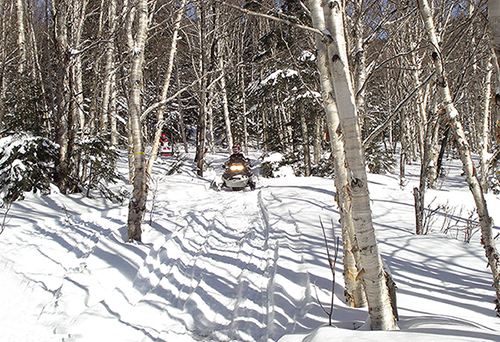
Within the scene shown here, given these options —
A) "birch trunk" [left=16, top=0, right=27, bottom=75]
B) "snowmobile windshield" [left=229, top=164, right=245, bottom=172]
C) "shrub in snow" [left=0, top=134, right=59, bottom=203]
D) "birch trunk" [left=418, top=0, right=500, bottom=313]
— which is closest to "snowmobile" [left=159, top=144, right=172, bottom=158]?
"snowmobile windshield" [left=229, top=164, right=245, bottom=172]

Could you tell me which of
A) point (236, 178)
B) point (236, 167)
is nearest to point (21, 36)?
point (236, 167)

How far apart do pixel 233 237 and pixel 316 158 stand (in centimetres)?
1143

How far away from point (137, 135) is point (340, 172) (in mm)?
4250

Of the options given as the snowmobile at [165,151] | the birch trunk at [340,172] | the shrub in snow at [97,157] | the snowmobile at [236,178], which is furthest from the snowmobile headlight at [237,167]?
the snowmobile at [165,151]

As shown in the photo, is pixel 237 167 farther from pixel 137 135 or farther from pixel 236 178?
pixel 137 135

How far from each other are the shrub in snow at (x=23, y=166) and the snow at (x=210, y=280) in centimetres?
32

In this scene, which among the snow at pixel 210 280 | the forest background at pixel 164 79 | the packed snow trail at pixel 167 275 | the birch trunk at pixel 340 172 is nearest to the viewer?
the birch trunk at pixel 340 172

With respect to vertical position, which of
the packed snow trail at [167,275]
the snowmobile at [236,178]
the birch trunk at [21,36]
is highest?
the birch trunk at [21,36]

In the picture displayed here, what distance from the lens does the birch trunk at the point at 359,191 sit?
2.27m

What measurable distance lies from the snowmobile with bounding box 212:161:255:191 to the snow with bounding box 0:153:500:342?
16.1ft

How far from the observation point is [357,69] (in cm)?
427

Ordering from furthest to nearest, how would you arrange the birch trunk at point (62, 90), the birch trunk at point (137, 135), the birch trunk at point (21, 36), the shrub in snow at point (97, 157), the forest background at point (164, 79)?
the birch trunk at point (21, 36), the shrub in snow at point (97, 157), the birch trunk at point (62, 90), the birch trunk at point (137, 135), the forest background at point (164, 79)

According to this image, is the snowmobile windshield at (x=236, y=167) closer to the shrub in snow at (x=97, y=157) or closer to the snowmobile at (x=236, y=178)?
the snowmobile at (x=236, y=178)

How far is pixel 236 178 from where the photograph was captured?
1252 centimetres
